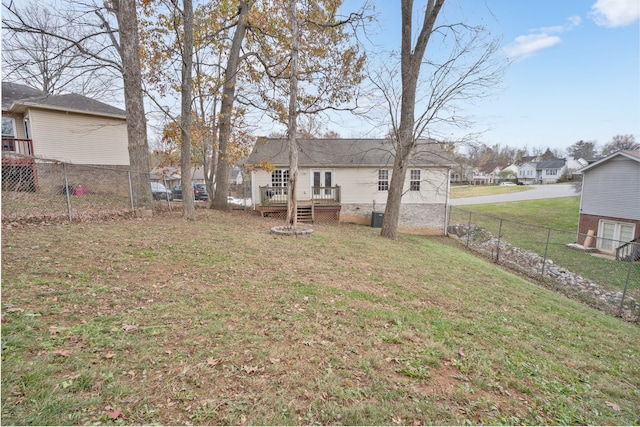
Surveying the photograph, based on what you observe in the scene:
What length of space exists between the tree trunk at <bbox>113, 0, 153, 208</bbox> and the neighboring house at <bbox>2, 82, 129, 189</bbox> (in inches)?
215

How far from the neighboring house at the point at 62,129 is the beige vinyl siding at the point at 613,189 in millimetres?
26119

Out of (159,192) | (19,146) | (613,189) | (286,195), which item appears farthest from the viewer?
(159,192)

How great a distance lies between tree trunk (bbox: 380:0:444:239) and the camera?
9.98 m

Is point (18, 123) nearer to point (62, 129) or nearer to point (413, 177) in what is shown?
point (62, 129)

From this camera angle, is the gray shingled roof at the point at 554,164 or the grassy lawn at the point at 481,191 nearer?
the grassy lawn at the point at 481,191

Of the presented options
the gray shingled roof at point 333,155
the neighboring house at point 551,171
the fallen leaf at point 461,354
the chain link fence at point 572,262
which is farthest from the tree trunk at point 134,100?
the neighboring house at point 551,171

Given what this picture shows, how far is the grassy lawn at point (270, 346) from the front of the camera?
209 cm

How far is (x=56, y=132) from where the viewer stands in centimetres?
1344

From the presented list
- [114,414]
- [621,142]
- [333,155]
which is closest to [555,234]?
[333,155]

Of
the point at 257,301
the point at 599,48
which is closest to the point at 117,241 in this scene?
the point at 257,301

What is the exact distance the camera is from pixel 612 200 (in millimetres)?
14922

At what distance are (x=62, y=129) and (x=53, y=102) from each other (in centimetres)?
129

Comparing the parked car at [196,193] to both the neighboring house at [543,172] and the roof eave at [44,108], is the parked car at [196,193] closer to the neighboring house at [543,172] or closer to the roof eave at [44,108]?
the roof eave at [44,108]

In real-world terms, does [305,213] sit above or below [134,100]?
below
